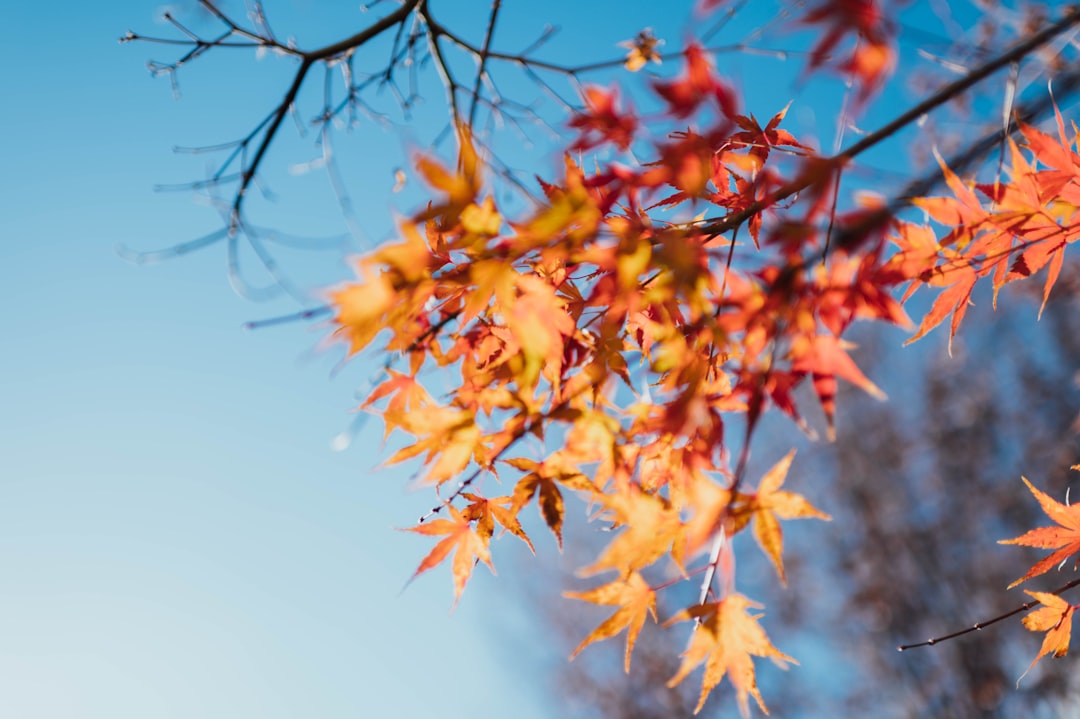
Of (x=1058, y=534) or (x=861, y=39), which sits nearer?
(x=861, y=39)

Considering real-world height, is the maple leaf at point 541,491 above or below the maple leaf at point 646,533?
above

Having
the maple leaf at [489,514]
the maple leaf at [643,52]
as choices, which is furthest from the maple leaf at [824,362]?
the maple leaf at [643,52]

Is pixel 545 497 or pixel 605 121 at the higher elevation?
pixel 605 121

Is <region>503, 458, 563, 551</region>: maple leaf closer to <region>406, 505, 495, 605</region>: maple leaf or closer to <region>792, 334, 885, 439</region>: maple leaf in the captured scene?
<region>406, 505, 495, 605</region>: maple leaf

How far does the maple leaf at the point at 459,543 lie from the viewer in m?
1.33

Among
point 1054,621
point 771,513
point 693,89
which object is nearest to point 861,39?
point 693,89

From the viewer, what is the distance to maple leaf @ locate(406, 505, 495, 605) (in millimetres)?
1331

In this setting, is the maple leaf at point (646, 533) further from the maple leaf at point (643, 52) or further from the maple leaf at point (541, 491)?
the maple leaf at point (643, 52)

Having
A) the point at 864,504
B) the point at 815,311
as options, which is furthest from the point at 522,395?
the point at 864,504

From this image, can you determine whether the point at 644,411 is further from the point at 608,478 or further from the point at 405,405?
the point at 405,405

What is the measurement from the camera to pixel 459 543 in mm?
1358

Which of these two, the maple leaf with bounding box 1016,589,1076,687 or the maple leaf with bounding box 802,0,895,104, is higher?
the maple leaf with bounding box 802,0,895,104

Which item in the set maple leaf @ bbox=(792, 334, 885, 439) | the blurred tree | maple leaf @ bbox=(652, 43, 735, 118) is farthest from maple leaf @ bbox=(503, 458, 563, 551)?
the blurred tree

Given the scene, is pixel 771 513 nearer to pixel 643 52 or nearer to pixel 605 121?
pixel 605 121
